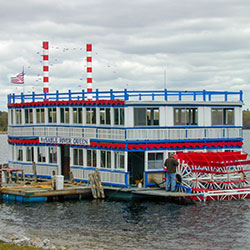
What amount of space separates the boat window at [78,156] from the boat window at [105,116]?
10.9ft

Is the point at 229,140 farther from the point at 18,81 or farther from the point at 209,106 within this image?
the point at 18,81

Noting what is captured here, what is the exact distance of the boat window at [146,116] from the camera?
126 feet

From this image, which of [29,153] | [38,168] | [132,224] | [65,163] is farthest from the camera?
[29,153]

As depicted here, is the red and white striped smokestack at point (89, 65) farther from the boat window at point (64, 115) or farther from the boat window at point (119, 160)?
the boat window at point (119, 160)

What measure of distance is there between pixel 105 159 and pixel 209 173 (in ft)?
24.0

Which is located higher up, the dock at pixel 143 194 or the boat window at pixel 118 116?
the boat window at pixel 118 116

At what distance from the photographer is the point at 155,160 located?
38719 mm

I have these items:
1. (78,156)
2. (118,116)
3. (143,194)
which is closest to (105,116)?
(118,116)

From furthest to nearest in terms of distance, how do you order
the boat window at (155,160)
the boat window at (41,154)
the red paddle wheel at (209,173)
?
1. the boat window at (41,154)
2. the boat window at (155,160)
3. the red paddle wheel at (209,173)

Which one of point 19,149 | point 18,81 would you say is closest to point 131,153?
point 19,149

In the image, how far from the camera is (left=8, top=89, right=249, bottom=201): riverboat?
38.1 meters

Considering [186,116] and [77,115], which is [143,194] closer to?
[186,116]

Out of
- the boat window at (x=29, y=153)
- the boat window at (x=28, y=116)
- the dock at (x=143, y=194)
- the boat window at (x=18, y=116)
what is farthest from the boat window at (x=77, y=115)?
the boat window at (x=18, y=116)

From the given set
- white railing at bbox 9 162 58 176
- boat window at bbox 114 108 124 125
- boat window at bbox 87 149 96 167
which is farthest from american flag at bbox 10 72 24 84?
boat window at bbox 114 108 124 125
